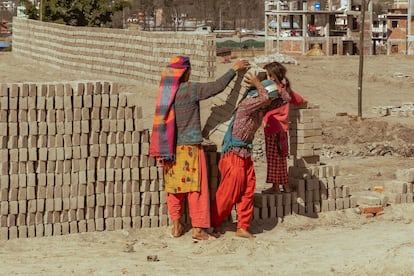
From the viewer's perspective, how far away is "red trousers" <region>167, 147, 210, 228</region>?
847cm

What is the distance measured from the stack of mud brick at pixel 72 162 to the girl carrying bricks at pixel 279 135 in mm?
1121

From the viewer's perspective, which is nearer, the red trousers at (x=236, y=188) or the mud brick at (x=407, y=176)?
the red trousers at (x=236, y=188)

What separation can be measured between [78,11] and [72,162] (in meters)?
28.6

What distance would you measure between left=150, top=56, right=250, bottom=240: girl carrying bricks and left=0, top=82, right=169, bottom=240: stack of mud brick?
0.30 m

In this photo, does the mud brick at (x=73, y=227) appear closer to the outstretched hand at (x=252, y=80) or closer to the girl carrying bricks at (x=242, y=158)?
the girl carrying bricks at (x=242, y=158)

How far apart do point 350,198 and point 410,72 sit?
23141 mm

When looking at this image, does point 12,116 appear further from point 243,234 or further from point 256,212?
point 256,212

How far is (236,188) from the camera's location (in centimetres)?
855

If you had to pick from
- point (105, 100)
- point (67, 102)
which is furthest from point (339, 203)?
point (67, 102)

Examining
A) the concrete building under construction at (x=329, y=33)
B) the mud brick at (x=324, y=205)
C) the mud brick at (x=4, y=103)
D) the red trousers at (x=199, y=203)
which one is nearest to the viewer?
the mud brick at (x=4, y=103)

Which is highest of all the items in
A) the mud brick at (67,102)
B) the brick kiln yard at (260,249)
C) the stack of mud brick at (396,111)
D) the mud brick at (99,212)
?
the mud brick at (67,102)

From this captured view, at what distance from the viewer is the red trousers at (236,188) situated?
855 centimetres

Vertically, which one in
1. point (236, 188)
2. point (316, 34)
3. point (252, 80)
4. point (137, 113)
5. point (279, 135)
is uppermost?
point (252, 80)

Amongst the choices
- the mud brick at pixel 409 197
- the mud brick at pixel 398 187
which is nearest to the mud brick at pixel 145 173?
the mud brick at pixel 398 187
